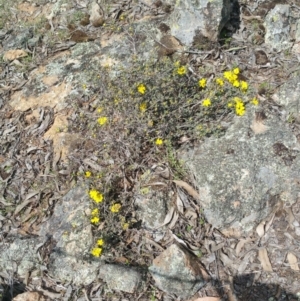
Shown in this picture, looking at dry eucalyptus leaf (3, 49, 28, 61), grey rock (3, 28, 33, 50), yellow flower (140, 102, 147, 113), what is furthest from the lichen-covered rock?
grey rock (3, 28, 33, 50)

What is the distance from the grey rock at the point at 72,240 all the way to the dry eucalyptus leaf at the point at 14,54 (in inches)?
94.2

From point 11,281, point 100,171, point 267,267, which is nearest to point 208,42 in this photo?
point 100,171

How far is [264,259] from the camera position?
11.5 ft

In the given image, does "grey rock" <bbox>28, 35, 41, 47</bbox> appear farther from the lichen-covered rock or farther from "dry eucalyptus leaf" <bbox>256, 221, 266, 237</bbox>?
"dry eucalyptus leaf" <bbox>256, 221, 266, 237</bbox>

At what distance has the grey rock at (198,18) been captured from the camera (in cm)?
458

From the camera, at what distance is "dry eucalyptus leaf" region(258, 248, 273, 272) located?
347 centimetres

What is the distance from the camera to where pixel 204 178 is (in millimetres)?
3775

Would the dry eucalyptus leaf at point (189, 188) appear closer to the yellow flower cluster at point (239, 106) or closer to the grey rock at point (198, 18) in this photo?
the yellow flower cluster at point (239, 106)

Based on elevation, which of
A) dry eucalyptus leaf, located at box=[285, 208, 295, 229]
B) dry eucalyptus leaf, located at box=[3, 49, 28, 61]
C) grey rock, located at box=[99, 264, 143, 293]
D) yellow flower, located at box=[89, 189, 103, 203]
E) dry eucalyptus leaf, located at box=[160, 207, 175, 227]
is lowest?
grey rock, located at box=[99, 264, 143, 293]

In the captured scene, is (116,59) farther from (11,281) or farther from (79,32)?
(11,281)

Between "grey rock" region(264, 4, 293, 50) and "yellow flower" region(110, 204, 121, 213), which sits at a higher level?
"grey rock" region(264, 4, 293, 50)

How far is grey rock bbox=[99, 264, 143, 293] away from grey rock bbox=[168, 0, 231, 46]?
106 inches

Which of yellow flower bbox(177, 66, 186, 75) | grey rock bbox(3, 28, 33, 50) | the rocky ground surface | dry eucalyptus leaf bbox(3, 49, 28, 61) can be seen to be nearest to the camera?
the rocky ground surface

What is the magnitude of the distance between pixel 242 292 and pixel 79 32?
3724 millimetres
